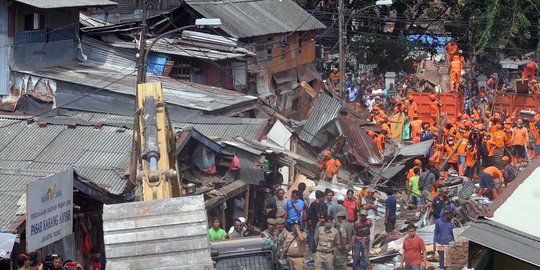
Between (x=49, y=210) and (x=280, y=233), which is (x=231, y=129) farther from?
(x=49, y=210)

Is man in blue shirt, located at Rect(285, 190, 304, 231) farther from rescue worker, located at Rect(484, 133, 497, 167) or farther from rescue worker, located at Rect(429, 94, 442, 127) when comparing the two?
rescue worker, located at Rect(429, 94, 442, 127)

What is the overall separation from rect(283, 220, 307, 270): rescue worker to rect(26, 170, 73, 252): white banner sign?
3.78m

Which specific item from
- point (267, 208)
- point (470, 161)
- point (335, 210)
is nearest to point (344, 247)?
point (335, 210)

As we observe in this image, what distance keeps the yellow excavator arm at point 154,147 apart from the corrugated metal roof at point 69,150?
91.0 inches

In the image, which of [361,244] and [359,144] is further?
[359,144]

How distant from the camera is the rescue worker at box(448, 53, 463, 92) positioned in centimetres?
3894

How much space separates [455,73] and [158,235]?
27.3 m

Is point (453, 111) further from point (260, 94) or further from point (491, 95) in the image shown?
point (260, 94)

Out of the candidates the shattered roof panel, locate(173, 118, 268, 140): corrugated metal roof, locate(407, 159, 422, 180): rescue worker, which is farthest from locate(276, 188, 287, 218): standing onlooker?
the shattered roof panel

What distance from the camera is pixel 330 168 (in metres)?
27.4

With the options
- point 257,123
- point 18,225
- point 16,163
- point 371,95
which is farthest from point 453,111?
point 18,225

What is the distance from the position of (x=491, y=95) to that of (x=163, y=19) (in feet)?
40.2

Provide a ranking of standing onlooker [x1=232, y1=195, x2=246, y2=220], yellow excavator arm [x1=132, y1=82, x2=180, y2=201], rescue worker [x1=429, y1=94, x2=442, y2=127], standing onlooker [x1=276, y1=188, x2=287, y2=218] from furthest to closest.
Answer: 1. rescue worker [x1=429, y1=94, x2=442, y2=127]
2. standing onlooker [x1=232, y1=195, x2=246, y2=220]
3. standing onlooker [x1=276, y1=188, x2=287, y2=218]
4. yellow excavator arm [x1=132, y1=82, x2=180, y2=201]

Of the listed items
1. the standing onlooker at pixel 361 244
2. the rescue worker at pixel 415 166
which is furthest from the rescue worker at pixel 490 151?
the standing onlooker at pixel 361 244
